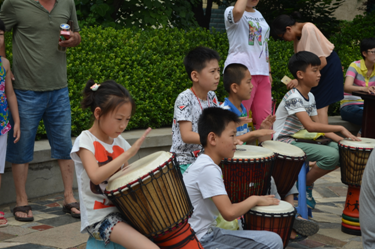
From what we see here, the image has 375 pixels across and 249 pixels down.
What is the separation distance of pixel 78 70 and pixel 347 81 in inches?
141

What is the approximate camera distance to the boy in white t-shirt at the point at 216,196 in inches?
109

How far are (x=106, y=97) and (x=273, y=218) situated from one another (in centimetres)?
125

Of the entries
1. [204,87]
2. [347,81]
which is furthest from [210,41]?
[204,87]

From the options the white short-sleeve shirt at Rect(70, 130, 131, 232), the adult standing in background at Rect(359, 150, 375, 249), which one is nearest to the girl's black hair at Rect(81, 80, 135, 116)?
the white short-sleeve shirt at Rect(70, 130, 131, 232)

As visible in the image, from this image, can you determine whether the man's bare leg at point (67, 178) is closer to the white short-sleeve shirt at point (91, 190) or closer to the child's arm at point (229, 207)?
the white short-sleeve shirt at point (91, 190)

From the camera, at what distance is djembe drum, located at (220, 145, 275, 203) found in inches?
123

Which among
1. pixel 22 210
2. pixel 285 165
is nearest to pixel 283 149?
pixel 285 165

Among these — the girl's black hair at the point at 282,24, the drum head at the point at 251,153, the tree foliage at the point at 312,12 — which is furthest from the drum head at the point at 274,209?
the tree foliage at the point at 312,12

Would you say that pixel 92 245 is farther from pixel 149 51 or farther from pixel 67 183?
pixel 149 51

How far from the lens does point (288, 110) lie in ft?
14.0

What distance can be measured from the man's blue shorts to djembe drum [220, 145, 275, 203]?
1.65 meters

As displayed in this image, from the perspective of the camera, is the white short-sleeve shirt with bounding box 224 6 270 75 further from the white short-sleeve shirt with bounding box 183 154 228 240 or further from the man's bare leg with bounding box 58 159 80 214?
the white short-sleeve shirt with bounding box 183 154 228 240

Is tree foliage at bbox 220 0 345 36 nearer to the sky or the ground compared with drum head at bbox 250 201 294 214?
nearer to the sky

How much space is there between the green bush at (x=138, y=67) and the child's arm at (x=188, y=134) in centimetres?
186
